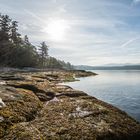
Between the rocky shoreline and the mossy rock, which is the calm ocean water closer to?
the rocky shoreline

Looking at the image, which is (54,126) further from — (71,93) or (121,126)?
(71,93)

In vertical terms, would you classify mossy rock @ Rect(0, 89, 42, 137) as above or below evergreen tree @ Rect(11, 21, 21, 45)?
below

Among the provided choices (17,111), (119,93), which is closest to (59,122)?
(17,111)

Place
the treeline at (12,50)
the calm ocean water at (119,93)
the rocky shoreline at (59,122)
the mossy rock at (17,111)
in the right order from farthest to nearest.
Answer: the treeline at (12,50)
the calm ocean water at (119,93)
the mossy rock at (17,111)
the rocky shoreline at (59,122)

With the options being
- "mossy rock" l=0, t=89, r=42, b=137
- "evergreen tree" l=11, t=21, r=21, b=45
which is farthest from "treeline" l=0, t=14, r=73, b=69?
"mossy rock" l=0, t=89, r=42, b=137

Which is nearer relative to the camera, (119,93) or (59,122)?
(59,122)

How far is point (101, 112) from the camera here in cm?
1174

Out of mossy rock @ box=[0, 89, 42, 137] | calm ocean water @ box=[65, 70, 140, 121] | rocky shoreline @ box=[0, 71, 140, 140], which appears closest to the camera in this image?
rocky shoreline @ box=[0, 71, 140, 140]

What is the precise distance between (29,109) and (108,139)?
4.75 meters

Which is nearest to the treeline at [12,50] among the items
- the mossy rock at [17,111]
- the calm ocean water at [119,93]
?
the calm ocean water at [119,93]

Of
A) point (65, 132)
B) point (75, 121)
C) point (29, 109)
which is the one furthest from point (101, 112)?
point (29, 109)

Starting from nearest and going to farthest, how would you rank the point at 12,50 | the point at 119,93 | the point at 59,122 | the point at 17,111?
1. the point at 59,122
2. the point at 17,111
3. the point at 119,93
4. the point at 12,50

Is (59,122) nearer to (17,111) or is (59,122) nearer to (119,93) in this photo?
(17,111)

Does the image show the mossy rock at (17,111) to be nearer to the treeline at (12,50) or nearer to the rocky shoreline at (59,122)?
the rocky shoreline at (59,122)
